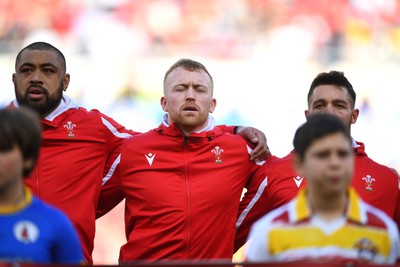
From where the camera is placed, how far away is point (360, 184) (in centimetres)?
486

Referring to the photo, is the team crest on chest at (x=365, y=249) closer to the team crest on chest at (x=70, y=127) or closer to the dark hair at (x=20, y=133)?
the dark hair at (x=20, y=133)

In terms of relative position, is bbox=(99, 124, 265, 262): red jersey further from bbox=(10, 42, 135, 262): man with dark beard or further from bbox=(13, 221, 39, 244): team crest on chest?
bbox=(13, 221, 39, 244): team crest on chest

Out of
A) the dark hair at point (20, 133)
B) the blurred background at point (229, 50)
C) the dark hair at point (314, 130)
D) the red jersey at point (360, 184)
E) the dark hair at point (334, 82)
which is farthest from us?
the blurred background at point (229, 50)

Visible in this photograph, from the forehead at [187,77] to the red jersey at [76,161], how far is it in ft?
1.31

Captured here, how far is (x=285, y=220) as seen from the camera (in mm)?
3299

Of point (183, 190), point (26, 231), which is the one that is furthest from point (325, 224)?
point (183, 190)

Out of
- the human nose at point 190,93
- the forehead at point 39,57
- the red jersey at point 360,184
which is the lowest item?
the red jersey at point 360,184

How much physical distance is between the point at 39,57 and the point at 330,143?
2.21 meters

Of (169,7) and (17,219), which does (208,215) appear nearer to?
(17,219)

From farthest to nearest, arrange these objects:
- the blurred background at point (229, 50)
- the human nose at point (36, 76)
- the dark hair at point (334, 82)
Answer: the blurred background at point (229, 50) < the dark hair at point (334, 82) < the human nose at point (36, 76)

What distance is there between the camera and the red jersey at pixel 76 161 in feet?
15.5

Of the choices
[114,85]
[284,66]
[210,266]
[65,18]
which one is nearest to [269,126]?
[284,66]

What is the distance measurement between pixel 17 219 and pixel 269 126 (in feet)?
39.8

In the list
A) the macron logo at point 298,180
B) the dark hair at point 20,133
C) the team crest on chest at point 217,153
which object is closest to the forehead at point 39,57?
the team crest on chest at point 217,153
